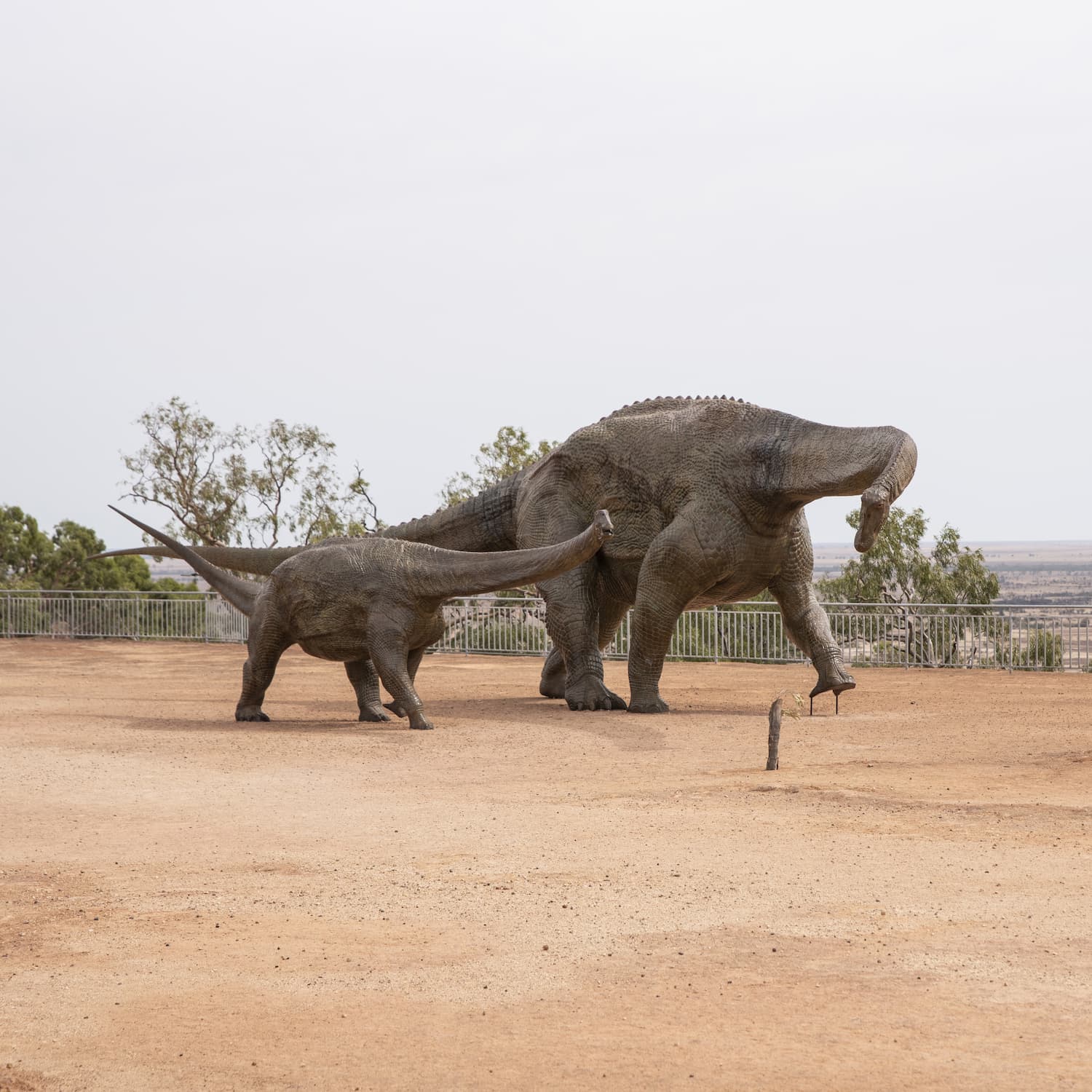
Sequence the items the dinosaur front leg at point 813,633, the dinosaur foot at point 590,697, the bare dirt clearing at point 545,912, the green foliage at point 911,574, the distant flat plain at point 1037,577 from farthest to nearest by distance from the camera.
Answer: the distant flat plain at point 1037,577
the green foliage at point 911,574
the dinosaur foot at point 590,697
the dinosaur front leg at point 813,633
the bare dirt clearing at point 545,912

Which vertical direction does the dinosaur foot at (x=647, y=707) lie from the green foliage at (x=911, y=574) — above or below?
below

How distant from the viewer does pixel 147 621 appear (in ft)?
103

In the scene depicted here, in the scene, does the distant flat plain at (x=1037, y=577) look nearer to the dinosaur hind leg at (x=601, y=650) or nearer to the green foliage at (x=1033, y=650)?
the green foliage at (x=1033, y=650)

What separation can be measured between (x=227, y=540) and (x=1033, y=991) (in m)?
32.6

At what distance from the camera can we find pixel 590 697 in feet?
48.3

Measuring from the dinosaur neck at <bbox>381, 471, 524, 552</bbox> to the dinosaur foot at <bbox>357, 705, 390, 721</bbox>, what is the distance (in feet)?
9.43

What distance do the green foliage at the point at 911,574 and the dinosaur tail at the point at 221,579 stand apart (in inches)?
700

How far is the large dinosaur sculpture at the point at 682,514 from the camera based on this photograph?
537 inches

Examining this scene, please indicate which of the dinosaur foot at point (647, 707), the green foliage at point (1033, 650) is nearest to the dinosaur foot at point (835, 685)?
the dinosaur foot at point (647, 707)

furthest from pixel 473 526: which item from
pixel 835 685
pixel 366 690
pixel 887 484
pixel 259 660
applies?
pixel 887 484

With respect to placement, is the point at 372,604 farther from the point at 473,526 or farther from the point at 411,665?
the point at 473,526

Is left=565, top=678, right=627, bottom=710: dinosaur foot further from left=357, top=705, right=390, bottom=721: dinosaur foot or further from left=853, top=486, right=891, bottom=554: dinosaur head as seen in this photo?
left=853, top=486, right=891, bottom=554: dinosaur head

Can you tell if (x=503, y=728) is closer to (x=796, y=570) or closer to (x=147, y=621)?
(x=796, y=570)

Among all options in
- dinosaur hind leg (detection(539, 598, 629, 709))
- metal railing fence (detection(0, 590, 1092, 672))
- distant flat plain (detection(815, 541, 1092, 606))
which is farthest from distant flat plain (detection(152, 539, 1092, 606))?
dinosaur hind leg (detection(539, 598, 629, 709))
